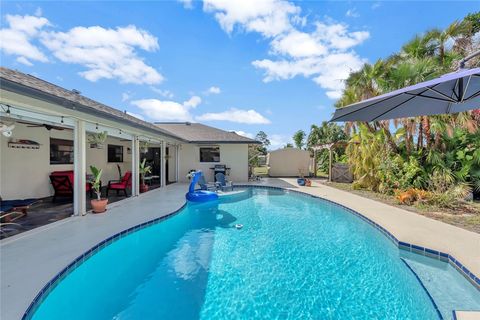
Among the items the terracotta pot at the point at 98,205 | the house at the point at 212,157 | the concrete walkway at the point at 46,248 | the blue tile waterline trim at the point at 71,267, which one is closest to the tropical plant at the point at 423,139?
the house at the point at 212,157

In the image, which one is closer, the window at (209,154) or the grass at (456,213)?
the grass at (456,213)

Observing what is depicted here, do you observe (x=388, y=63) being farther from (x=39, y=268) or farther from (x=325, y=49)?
(x=39, y=268)

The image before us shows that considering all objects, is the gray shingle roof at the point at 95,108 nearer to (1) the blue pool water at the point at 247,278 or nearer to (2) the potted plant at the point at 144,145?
(2) the potted plant at the point at 144,145

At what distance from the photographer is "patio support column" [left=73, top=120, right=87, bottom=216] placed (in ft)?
21.9

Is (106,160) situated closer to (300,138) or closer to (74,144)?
(74,144)

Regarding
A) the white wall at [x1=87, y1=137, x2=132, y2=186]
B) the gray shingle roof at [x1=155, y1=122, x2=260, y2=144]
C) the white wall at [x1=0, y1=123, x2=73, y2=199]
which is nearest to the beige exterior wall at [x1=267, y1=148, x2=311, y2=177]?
the gray shingle roof at [x1=155, y1=122, x2=260, y2=144]

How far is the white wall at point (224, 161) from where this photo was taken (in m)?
17.0

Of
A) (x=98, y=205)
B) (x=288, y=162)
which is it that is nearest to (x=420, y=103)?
(x=98, y=205)

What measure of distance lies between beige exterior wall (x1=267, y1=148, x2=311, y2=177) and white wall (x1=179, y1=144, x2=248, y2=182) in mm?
4324

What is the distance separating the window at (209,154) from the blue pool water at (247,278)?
10.4 meters

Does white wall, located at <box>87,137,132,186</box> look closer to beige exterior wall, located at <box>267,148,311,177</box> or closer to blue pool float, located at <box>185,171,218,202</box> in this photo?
blue pool float, located at <box>185,171,218,202</box>

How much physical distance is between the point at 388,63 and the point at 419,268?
38.8 feet

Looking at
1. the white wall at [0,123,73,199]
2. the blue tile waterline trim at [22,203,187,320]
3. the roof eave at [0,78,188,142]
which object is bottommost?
the blue tile waterline trim at [22,203,187,320]

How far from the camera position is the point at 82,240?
4.96m
